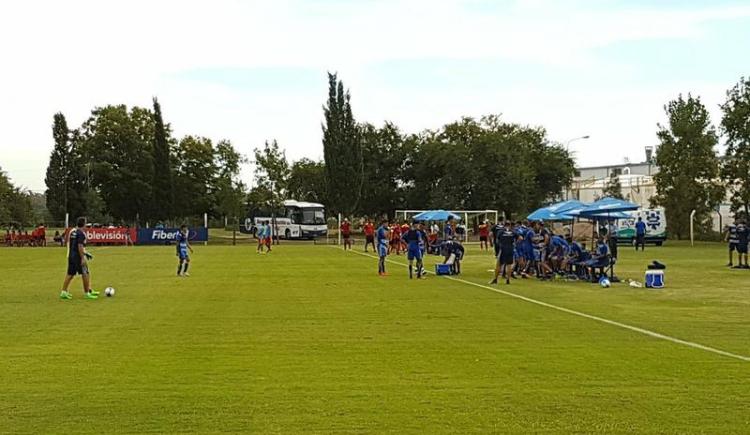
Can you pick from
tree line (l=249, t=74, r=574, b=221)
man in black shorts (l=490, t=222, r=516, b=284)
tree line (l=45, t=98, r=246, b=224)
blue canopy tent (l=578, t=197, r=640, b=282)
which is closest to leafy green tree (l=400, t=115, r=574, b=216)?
tree line (l=249, t=74, r=574, b=221)

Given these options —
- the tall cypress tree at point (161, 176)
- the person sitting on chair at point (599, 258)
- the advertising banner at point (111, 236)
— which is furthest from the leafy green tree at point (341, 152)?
the person sitting on chair at point (599, 258)

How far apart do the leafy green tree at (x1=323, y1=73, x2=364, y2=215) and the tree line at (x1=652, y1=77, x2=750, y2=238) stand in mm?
26622

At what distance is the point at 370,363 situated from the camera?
1080 cm

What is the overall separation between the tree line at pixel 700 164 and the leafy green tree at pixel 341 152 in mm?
26622

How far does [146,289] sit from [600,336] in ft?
42.5

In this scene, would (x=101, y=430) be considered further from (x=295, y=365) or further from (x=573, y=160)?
(x=573, y=160)

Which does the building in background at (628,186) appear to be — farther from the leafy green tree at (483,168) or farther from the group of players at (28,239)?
the group of players at (28,239)

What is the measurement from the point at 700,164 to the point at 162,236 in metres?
37.7

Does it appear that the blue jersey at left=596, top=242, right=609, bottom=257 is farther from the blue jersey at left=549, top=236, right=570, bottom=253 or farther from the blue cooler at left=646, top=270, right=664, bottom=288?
the blue cooler at left=646, top=270, right=664, bottom=288

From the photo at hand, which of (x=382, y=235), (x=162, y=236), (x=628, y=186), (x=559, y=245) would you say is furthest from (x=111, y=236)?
(x=628, y=186)

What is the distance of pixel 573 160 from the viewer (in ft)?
291

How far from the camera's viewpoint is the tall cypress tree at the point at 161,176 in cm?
7938

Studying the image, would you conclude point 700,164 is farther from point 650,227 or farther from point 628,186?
point 628,186

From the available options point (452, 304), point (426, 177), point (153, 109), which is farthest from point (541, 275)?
point (153, 109)
